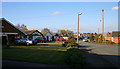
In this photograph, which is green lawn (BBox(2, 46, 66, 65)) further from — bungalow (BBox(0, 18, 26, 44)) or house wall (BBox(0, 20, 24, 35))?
house wall (BBox(0, 20, 24, 35))

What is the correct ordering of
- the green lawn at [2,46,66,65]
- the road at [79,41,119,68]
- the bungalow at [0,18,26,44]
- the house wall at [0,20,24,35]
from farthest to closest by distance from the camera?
the house wall at [0,20,24,35]
the bungalow at [0,18,26,44]
the road at [79,41,119,68]
the green lawn at [2,46,66,65]

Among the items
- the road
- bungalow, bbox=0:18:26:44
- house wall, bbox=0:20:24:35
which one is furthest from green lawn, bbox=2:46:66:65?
house wall, bbox=0:20:24:35

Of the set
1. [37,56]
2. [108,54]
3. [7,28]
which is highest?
[7,28]

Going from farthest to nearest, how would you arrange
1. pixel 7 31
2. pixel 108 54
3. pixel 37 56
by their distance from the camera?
pixel 7 31 → pixel 108 54 → pixel 37 56

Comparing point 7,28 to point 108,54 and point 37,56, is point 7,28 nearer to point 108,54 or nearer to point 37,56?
point 37,56

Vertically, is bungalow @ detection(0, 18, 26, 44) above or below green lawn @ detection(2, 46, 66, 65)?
above

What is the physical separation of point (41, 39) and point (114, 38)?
26801mm

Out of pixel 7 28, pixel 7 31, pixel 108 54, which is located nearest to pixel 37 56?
pixel 108 54

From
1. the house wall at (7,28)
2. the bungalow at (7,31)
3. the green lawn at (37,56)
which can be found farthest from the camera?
the house wall at (7,28)

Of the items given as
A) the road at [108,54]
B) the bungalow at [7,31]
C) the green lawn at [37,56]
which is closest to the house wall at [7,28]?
the bungalow at [7,31]

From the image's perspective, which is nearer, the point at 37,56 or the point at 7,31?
the point at 37,56

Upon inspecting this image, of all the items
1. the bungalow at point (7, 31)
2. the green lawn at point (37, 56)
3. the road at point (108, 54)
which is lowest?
the road at point (108, 54)

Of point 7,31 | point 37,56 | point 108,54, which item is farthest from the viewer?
point 7,31

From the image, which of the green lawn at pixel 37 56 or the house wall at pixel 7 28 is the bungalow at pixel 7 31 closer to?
the house wall at pixel 7 28
